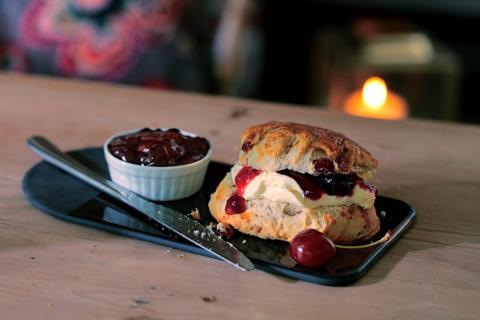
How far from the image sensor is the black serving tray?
930mm

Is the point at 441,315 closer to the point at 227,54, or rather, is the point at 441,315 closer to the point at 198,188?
the point at 198,188

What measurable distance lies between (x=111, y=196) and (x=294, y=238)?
327 mm

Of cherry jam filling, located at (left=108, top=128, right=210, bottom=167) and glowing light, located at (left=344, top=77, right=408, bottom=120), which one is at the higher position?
cherry jam filling, located at (left=108, top=128, right=210, bottom=167)

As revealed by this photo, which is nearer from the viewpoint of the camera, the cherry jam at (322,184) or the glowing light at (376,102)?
the cherry jam at (322,184)

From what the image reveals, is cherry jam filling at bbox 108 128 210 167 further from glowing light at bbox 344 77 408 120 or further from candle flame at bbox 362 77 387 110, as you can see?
candle flame at bbox 362 77 387 110

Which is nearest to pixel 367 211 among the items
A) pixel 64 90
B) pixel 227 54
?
pixel 64 90

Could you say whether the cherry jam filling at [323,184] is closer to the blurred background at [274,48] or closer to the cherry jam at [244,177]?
Answer: the cherry jam at [244,177]

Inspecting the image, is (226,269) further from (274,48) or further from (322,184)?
(274,48)

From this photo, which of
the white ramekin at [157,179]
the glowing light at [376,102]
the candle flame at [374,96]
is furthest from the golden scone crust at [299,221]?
the candle flame at [374,96]

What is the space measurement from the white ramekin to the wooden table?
4.9 inches

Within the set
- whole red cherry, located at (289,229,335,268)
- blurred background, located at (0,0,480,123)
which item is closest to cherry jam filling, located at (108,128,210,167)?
whole red cherry, located at (289,229,335,268)

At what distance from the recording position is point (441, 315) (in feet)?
2.83

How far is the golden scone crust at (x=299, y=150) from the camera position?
100 centimetres

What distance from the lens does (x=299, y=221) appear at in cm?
99
